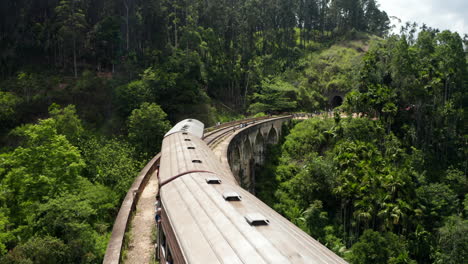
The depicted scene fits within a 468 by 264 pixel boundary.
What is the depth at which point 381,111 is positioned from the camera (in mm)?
34625

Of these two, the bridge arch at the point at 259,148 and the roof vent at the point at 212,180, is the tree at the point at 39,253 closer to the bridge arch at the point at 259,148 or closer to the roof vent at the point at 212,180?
the roof vent at the point at 212,180

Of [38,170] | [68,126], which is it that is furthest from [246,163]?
[38,170]

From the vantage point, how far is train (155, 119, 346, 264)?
14.0 feet

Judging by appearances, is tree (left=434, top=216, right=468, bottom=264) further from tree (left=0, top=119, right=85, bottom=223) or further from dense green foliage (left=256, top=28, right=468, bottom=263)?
tree (left=0, top=119, right=85, bottom=223)

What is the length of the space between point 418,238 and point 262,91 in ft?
103

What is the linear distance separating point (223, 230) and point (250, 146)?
2591 cm

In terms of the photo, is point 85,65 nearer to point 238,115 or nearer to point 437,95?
point 238,115

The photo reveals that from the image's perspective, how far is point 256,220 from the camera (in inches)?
203

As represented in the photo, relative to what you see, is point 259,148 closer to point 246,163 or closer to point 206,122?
point 246,163

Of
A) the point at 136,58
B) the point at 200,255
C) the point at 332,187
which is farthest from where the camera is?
the point at 136,58

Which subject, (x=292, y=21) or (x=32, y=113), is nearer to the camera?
(x=32, y=113)

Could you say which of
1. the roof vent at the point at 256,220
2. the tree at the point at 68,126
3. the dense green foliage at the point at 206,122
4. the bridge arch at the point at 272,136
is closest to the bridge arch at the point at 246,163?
the dense green foliage at the point at 206,122

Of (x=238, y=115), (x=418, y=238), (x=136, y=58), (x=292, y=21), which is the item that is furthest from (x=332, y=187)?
(x=292, y=21)

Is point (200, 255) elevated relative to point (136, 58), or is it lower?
lower
